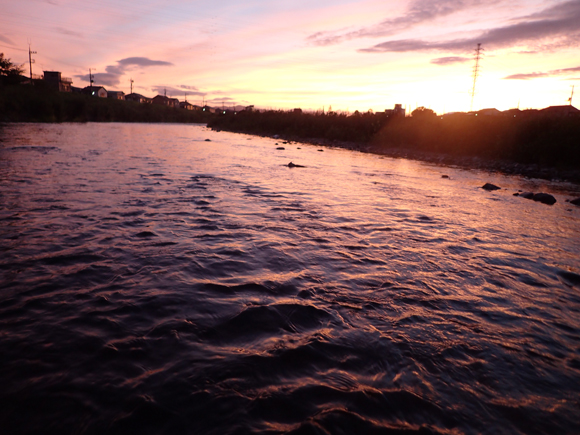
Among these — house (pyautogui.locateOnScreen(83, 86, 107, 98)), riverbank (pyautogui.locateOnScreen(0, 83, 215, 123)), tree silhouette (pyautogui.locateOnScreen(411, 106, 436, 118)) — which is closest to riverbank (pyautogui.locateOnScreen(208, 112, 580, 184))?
tree silhouette (pyautogui.locateOnScreen(411, 106, 436, 118))

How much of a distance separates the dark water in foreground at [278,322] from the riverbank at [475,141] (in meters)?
16.9

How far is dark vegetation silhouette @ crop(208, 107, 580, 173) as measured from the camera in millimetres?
23266

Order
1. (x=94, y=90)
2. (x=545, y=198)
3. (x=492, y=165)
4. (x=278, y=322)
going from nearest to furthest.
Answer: (x=278, y=322) < (x=545, y=198) < (x=492, y=165) < (x=94, y=90)

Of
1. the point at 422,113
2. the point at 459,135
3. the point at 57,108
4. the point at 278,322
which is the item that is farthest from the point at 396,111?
the point at 57,108

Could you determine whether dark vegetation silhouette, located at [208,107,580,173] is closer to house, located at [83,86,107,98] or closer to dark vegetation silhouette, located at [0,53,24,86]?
dark vegetation silhouette, located at [0,53,24,86]

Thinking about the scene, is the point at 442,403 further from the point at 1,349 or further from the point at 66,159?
the point at 66,159

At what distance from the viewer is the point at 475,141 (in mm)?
28719

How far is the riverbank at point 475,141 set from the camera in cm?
2269

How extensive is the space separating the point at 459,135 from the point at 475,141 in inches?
67.3

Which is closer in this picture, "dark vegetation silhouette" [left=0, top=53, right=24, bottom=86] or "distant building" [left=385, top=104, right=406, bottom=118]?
"distant building" [left=385, top=104, right=406, bottom=118]

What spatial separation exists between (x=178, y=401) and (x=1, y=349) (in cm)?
205

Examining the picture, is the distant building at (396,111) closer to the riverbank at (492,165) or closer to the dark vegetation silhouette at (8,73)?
the riverbank at (492,165)

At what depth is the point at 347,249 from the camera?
23.3ft

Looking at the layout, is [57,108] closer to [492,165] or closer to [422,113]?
[422,113]
